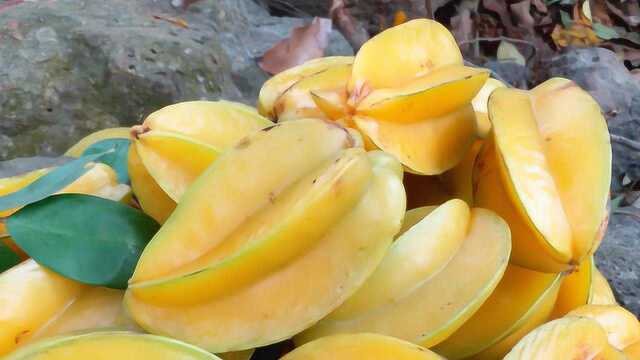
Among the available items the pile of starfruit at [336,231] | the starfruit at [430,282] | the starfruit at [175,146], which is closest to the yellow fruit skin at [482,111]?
the pile of starfruit at [336,231]

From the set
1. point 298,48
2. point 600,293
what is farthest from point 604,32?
point 600,293

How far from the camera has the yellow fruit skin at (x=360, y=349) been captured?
529 mm

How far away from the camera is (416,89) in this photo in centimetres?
72

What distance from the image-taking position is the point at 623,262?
4.17ft

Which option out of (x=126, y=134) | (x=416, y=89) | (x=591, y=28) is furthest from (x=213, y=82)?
(x=591, y=28)

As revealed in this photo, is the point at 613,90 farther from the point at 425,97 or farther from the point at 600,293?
the point at 425,97

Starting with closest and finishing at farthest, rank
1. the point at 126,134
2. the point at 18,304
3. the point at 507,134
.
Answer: the point at 18,304 → the point at 507,134 → the point at 126,134

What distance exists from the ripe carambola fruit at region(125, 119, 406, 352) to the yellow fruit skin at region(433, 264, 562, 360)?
15cm

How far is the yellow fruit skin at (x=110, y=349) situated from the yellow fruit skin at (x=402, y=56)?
1.07 ft

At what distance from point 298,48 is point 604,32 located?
1608 mm

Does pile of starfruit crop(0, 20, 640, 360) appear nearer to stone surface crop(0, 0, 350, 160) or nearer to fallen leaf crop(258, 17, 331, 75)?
stone surface crop(0, 0, 350, 160)

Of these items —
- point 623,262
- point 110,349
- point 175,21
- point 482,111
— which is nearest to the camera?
point 110,349

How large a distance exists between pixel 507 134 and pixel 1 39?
1.25 metres

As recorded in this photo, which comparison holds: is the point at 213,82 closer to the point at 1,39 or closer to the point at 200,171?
the point at 1,39
